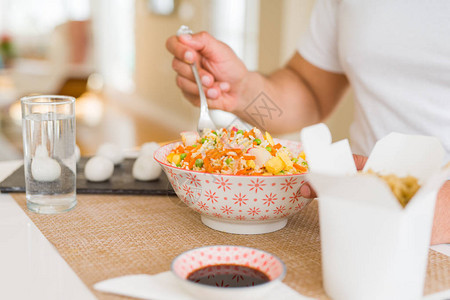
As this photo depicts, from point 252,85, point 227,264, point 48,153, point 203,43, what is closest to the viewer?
point 227,264

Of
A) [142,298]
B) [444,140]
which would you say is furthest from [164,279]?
[444,140]

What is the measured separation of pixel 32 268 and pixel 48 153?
11.3 inches

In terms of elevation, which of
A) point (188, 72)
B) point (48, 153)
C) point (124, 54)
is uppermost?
point (188, 72)

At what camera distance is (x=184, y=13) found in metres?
5.51

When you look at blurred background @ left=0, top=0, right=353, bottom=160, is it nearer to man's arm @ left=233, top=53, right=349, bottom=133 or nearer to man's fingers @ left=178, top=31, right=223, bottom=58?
man's arm @ left=233, top=53, right=349, bottom=133

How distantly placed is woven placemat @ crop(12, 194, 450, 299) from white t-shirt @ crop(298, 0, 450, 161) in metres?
0.34

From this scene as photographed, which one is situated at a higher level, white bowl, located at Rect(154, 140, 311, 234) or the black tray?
white bowl, located at Rect(154, 140, 311, 234)

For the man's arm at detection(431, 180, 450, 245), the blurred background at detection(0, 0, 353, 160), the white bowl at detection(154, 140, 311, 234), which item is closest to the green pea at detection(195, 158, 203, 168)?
the white bowl at detection(154, 140, 311, 234)

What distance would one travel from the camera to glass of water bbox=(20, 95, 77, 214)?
95cm

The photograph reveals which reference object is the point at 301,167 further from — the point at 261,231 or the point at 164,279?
the point at 164,279

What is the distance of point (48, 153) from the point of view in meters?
0.97

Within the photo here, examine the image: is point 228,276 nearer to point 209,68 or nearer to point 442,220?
point 442,220

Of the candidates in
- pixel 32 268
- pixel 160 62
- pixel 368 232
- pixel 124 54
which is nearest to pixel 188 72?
pixel 32 268

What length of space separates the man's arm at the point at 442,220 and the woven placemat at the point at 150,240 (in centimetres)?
3
